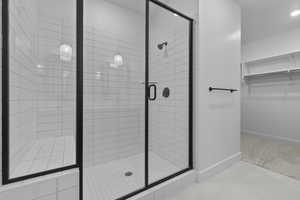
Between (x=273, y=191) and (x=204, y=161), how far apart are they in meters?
0.73

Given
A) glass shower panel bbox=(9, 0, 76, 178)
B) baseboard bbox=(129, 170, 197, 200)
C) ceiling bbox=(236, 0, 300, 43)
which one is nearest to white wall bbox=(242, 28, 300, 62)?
ceiling bbox=(236, 0, 300, 43)

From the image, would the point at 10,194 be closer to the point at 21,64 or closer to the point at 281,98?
the point at 21,64

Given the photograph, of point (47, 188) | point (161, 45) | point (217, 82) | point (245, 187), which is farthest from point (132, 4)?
point (245, 187)

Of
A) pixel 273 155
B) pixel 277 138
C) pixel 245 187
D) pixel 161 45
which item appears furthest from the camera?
pixel 277 138

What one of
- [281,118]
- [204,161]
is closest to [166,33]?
[204,161]

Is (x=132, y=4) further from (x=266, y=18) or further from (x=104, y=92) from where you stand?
(x=266, y=18)

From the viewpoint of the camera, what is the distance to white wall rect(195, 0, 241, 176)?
1.76 m

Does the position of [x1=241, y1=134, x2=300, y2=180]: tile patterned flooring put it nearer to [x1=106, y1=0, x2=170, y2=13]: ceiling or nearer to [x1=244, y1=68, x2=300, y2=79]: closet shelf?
[x1=244, y1=68, x2=300, y2=79]: closet shelf

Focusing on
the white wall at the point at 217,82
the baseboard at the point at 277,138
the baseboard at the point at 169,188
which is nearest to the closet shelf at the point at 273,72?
the baseboard at the point at 277,138

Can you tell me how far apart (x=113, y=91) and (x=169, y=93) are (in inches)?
35.7

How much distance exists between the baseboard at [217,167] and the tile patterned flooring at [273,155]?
286 millimetres

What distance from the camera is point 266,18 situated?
102 inches

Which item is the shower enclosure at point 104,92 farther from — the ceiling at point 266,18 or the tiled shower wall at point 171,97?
the ceiling at point 266,18

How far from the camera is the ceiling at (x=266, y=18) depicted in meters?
2.21
